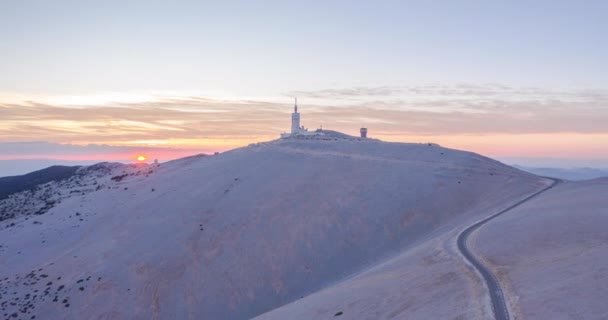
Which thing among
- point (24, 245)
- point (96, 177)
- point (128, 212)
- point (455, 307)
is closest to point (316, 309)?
point (455, 307)

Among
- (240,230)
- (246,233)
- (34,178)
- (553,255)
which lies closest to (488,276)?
(553,255)

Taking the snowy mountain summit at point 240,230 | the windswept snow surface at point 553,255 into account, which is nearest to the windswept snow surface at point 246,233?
the snowy mountain summit at point 240,230

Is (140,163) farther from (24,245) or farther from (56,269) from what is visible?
(56,269)

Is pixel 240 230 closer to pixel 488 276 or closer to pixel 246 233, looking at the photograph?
pixel 246 233

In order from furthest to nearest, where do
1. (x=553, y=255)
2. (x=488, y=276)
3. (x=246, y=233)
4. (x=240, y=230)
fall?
(x=240, y=230), (x=246, y=233), (x=553, y=255), (x=488, y=276)

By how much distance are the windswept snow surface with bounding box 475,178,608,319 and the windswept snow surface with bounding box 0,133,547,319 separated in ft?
8.38

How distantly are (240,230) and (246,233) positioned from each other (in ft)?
2.61

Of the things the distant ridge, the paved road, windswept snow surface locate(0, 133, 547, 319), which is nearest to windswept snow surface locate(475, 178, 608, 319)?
the paved road

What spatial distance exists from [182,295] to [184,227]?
33.7 ft

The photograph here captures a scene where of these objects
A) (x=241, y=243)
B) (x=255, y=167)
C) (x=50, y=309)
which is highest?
(x=255, y=167)

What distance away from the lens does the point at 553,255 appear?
73.8ft

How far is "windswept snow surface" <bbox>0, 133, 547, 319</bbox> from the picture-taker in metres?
36.1

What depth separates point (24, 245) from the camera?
49.2 meters

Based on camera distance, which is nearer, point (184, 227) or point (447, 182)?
point (184, 227)
